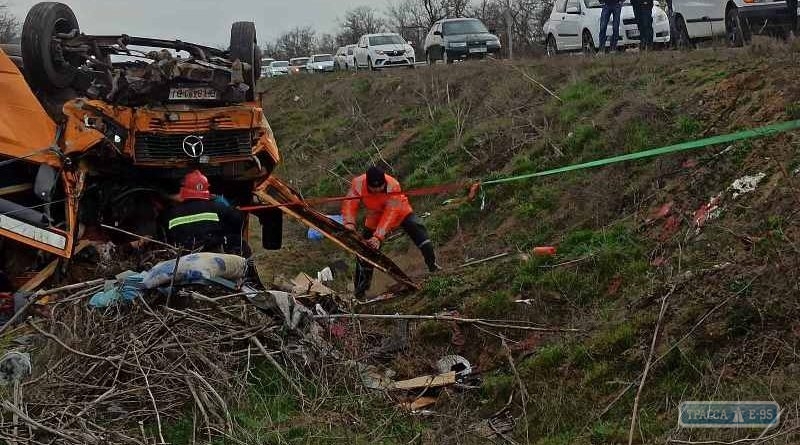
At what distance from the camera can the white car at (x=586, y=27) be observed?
54.1 ft

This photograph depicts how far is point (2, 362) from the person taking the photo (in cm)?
555

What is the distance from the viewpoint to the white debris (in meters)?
6.79

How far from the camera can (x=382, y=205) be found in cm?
902

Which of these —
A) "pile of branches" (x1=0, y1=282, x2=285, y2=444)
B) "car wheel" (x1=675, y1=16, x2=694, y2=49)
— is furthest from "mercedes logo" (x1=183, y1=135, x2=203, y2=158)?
"car wheel" (x1=675, y1=16, x2=694, y2=49)

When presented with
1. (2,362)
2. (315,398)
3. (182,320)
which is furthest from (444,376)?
(2,362)

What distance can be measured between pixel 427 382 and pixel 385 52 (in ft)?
70.5

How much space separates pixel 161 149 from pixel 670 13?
9.59 meters

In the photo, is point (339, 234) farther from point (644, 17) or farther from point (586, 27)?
point (586, 27)

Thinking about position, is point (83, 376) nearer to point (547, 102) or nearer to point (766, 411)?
point (766, 411)

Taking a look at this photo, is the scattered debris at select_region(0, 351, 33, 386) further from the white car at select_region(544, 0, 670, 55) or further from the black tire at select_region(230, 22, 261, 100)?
the white car at select_region(544, 0, 670, 55)

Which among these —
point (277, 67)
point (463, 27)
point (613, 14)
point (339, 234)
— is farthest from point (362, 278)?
point (277, 67)

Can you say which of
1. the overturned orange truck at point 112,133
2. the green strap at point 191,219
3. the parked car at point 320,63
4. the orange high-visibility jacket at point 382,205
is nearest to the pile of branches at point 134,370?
the green strap at point 191,219

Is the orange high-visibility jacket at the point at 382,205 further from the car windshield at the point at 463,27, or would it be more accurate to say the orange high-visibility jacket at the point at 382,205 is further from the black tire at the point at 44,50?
the car windshield at the point at 463,27

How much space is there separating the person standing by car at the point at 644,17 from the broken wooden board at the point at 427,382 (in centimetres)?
904
